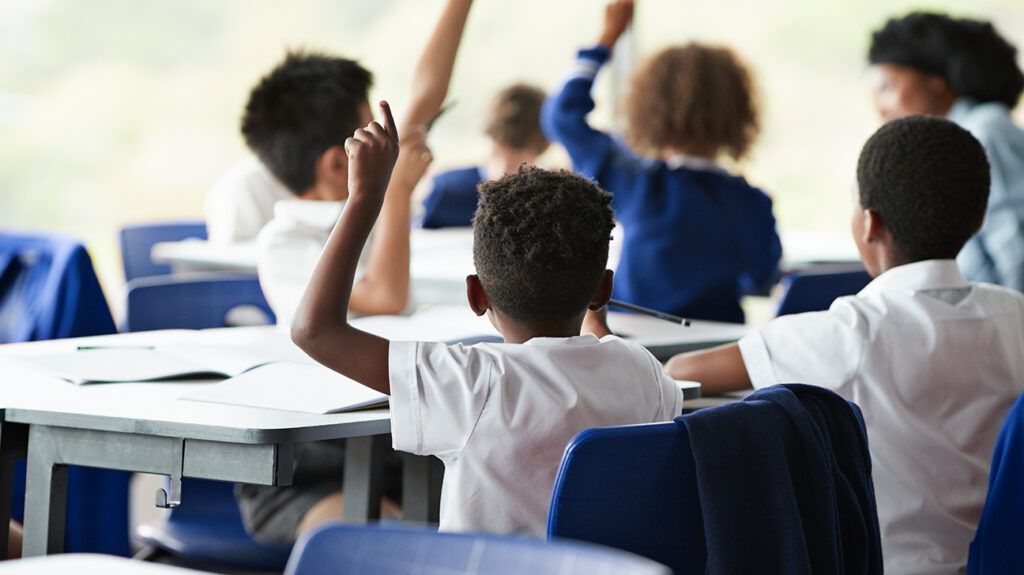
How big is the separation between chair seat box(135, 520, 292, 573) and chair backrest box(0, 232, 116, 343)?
1.75 feet

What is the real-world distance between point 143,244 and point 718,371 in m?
2.65

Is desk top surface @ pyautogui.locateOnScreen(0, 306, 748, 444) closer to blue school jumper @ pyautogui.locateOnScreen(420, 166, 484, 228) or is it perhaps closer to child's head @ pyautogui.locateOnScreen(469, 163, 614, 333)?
child's head @ pyautogui.locateOnScreen(469, 163, 614, 333)

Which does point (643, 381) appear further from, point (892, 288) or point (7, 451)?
point (7, 451)

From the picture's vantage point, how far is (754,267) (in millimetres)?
3184

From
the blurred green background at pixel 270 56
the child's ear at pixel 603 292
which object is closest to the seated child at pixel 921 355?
the child's ear at pixel 603 292

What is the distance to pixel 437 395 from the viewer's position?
1383mm

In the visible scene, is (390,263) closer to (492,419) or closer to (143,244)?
(492,419)

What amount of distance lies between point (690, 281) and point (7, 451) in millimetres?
1823

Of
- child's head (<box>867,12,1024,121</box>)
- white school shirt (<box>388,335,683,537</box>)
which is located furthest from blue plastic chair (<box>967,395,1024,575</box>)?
child's head (<box>867,12,1024,121</box>)

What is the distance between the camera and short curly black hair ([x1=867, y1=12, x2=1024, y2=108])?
3.37 meters

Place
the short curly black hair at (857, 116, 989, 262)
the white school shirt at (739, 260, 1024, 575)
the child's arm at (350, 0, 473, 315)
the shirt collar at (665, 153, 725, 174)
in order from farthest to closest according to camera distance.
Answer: the shirt collar at (665, 153, 725, 174) → the child's arm at (350, 0, 473, 315) → the short curly black hair at (857, 116, 989, 262) → the white school shirt at (739, 260, 1024, 575)

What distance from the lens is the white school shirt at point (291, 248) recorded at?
240cm

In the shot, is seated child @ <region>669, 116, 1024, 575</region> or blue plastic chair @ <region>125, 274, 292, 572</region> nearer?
seated child @ <region>669, 116, 1024, 575</region>

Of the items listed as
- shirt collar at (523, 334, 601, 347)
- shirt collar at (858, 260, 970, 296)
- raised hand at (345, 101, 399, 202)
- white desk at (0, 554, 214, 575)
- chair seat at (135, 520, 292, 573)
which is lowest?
chair seat at (135, 520, 292, 573)
